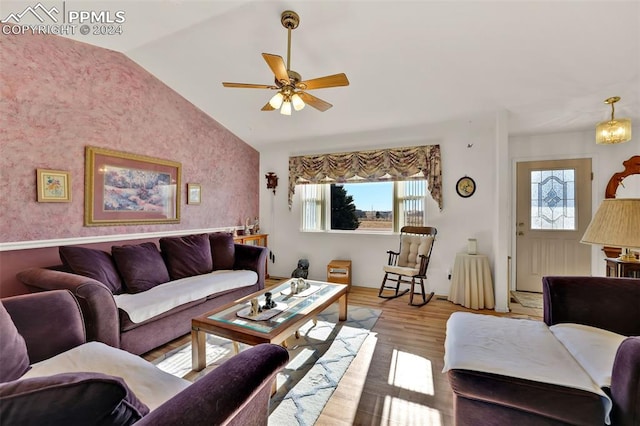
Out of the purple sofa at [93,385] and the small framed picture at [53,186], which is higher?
the small framed picture at [53,186]

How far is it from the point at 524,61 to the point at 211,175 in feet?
13.6

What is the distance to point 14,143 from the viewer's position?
235 cm

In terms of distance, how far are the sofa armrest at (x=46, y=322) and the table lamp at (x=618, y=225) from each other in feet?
9.87

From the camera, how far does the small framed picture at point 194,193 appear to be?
3.97 meters

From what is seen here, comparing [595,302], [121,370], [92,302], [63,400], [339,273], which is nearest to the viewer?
[63,400]

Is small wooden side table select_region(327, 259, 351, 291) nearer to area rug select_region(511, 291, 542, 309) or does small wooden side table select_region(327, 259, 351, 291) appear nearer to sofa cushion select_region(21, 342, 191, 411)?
area rug select_region(511, 291, 542, 309)

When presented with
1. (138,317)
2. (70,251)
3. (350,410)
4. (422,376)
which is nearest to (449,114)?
(422,376)

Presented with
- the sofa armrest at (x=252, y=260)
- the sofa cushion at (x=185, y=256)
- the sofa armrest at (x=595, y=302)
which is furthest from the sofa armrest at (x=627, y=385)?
the sofa cushion at (x=185, y=256)

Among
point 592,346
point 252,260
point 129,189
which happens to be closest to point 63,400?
point 592,346

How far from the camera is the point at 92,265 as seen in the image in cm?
237

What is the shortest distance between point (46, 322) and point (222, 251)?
2.09 metres

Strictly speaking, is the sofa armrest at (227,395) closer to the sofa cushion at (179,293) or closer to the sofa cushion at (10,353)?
the sofa cushion at (10,353)

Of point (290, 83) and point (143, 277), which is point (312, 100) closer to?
point (290, 83)

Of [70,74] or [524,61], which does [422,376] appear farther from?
[70,74]
